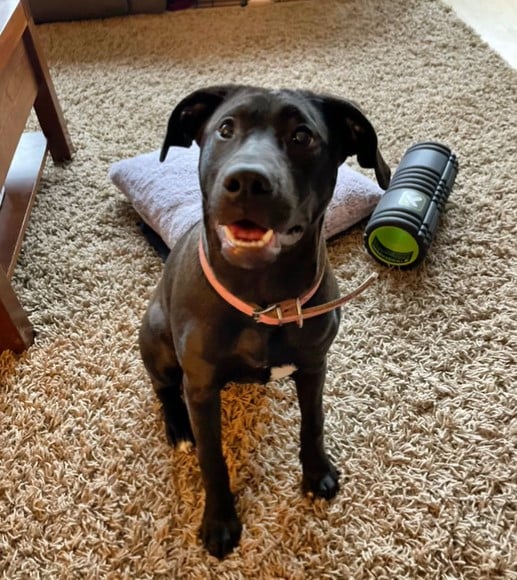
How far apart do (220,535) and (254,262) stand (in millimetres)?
541

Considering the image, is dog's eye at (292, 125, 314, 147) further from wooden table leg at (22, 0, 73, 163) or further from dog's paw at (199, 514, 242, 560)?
wooden table leg at (22, 0, 73, 163)

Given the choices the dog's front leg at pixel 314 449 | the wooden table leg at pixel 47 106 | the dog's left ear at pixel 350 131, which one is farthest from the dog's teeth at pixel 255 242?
the wooden table leg at pixel 47 106

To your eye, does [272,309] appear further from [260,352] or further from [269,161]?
[269,161]

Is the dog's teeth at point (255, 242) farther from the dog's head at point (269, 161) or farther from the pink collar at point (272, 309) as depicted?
the pink collar at point (272, 309)

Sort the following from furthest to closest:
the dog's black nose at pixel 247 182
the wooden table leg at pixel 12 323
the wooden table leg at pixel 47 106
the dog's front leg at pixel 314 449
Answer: the wooden table leg at pixel 47 106, the wooden table leg at pixel 12 323, the dog's front leg at pixel 314 449, the dog's black nose at pixel 247 182

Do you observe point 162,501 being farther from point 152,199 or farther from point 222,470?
point 152,199

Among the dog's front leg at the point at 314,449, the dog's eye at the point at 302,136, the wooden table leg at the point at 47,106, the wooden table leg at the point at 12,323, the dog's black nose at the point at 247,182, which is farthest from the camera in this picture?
the wooden table leg at the point at 47,106

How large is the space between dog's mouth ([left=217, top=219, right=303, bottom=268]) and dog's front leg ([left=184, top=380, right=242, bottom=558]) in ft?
0.92

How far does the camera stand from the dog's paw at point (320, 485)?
120cm

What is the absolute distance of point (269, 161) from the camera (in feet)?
2.76

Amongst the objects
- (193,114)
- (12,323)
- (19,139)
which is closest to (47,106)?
(19,139)

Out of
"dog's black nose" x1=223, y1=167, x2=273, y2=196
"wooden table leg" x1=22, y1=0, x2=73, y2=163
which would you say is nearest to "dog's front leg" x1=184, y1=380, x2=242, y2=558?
"dog's black nose" x1=223, y1=167, x2=273, y2=196

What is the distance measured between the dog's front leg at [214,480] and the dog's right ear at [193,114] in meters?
0.43

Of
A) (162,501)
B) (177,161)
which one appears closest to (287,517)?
(162,501)
